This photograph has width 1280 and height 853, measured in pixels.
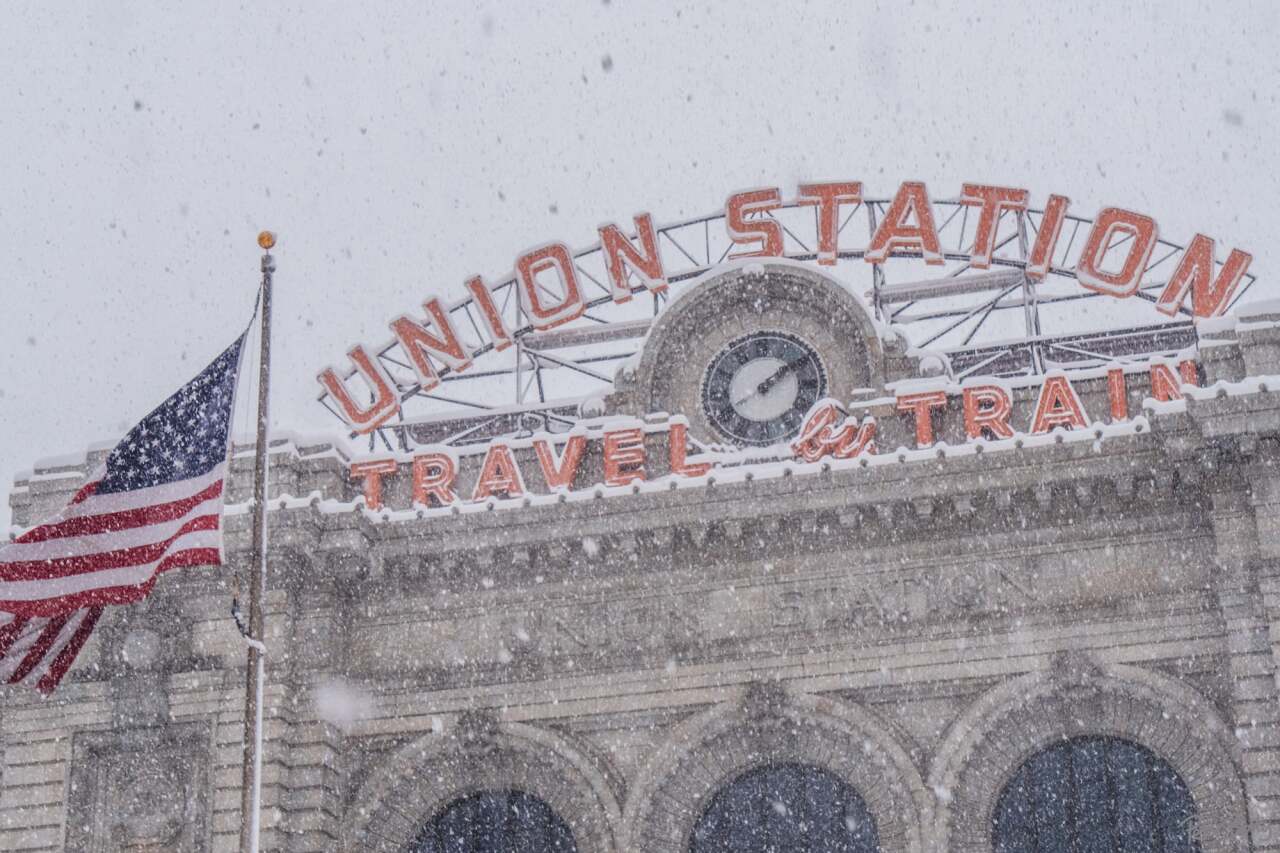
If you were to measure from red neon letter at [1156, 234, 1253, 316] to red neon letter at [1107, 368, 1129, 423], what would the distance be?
6.12 meters

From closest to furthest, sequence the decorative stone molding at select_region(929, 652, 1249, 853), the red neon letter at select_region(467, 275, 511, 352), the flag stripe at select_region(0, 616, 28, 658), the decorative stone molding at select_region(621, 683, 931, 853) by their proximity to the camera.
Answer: the flag stripe at select_region(0, 616, 28, 658) < the decorative stone molding at select_region(929, 652, 1249, 853) < the decorative stone molding at select_region(621, 683, 931, 853) < the red neon letter at select_region(467, 275, 511, 352)

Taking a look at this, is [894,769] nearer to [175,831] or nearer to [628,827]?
[628,827]

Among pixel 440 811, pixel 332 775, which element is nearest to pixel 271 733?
pixel 332 775

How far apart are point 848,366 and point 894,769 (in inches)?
315

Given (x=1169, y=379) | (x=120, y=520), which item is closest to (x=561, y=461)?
(x=120, y=520)

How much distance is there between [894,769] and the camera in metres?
25.2

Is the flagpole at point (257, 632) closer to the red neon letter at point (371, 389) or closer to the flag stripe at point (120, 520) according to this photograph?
the flag stripe at point (120, 520)

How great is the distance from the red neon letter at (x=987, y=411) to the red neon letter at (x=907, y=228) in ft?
25.9

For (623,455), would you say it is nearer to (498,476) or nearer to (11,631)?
(498,476)

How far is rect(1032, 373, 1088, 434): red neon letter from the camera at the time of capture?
2712 centimetres

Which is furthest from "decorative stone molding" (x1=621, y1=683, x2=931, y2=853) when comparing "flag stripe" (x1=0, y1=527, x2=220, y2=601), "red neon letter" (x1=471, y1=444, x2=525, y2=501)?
"flag stripe" (x1=0, y1=527, x2=220, y2=601)

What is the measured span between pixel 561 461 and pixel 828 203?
1043 centimetres

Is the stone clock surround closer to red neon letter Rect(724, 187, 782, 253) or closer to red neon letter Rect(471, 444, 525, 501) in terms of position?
red neon letter Rect(471, 444, 525, 501)

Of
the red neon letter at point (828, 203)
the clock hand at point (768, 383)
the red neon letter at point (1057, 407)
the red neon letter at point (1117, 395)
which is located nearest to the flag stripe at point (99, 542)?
the clock hand at point (768, 383)
